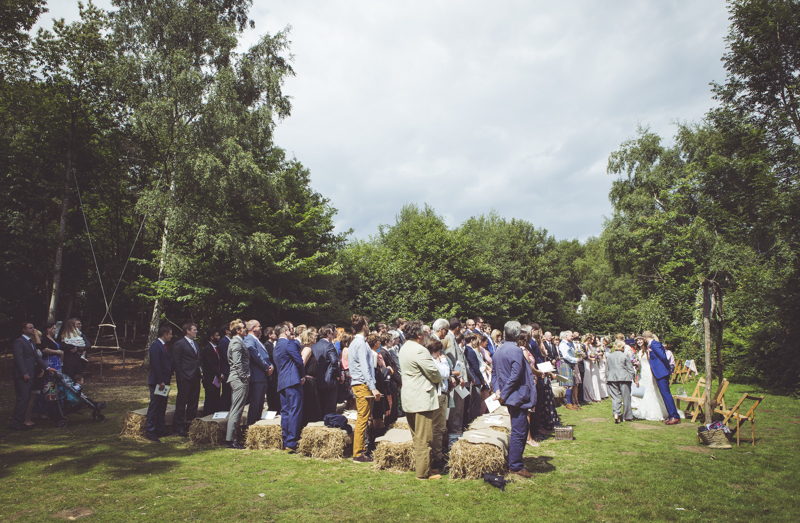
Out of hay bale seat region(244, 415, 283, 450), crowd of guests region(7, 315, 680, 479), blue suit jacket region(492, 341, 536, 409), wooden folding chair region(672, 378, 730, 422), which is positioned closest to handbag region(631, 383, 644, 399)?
crowd of guests region(7, 315, 680, 479)

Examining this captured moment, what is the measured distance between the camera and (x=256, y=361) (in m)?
7.69

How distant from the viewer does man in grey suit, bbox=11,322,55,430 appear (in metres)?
7.88

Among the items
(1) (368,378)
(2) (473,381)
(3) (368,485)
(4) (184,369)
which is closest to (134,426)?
(4) (184,369)

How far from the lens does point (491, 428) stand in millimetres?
6973

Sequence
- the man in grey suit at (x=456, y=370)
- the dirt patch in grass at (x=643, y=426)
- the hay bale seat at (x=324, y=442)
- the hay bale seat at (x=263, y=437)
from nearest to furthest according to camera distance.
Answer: the hay bale seat at (x=324, y=442), the hay bale seat at (x=263, y=437), the man in grey suit at (x=456, y=370), the dirt patch in grass at (x=643, y=426)

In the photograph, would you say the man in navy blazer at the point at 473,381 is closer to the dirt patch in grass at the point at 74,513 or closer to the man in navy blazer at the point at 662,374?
the man in navy blazer at the point at 662,374

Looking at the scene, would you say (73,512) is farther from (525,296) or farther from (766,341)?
(525,296)

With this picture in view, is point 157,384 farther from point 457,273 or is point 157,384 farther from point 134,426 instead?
point 457,273

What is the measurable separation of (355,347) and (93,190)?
24405 millimetres

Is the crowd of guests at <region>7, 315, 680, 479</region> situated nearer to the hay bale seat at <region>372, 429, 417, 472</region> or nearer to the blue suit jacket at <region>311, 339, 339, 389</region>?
the blue suit jacket at <region>311, 339, 339, 389</region>

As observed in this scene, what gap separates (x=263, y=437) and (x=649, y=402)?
8.42 m

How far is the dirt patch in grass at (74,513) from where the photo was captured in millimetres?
4301

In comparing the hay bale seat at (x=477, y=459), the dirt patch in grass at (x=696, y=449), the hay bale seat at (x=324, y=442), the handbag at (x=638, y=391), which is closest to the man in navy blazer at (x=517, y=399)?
the hay bale seat at (x=477, y=459)

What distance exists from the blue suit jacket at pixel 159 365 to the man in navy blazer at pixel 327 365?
8.60 ft
